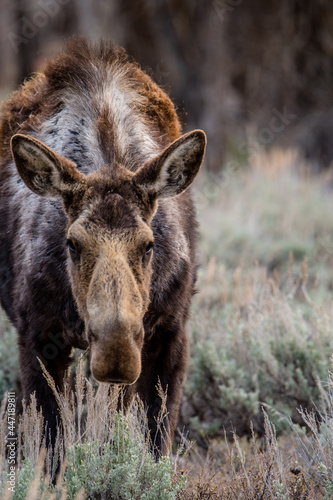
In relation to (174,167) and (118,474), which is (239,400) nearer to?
(118,474)

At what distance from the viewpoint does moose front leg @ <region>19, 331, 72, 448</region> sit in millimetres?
3904

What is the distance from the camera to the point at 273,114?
17.1 m

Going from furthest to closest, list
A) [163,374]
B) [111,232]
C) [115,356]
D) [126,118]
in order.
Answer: [126,118]
[163,374]
[111,232]
[115,356]

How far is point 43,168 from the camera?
3.65m

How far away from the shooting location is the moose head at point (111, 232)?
3.00 m

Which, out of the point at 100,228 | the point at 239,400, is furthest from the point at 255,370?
the point at 100,228

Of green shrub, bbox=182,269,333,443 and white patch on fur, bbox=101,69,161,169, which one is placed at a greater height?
white patch on fur, bbox=101,69,161,169

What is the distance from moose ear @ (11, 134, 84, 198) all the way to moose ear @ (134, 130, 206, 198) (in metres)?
0.37

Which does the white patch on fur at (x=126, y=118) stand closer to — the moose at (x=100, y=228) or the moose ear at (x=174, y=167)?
the moose at (x=100, y=228)

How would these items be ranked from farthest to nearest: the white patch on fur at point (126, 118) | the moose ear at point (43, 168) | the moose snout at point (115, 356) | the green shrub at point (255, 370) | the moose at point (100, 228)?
the green shrub at point (255, 370) → the white patch on fur at point (126, 118) → the moose ear at point (43, 168) → the moose at point (100, 228) → the moose snout at point (115, 356)

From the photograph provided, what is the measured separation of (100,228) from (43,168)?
55 centimetres

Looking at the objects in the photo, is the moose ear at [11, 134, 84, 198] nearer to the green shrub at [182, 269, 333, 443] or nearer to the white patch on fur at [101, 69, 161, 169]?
the white patch on fur at [101, 69, 161, 169]

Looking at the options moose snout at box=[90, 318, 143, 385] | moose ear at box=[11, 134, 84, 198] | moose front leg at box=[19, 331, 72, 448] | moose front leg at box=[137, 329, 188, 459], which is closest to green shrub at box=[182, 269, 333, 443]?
moose front leg at box=[137, 329, 188, 459]

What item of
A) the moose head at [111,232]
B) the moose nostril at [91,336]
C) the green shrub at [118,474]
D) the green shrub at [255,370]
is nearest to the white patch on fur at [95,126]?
the moose head at [111,232]
